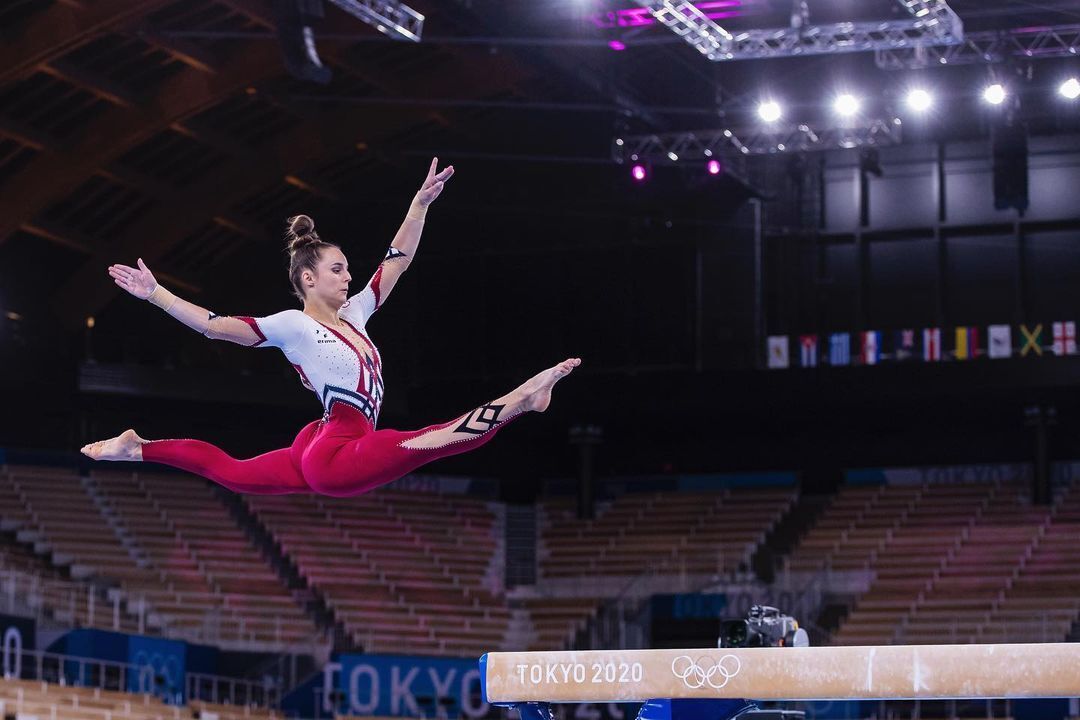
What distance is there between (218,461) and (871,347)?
20.7 meters

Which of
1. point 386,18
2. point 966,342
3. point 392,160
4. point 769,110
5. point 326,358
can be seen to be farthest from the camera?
point 392,160

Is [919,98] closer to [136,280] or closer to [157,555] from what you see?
[157,555]

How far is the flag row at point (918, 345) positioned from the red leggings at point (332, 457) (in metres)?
19.9

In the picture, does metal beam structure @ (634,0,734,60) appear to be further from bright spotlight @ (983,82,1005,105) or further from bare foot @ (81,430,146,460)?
bare foot @ (81,430,146,460)

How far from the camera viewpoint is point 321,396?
7.12 metres

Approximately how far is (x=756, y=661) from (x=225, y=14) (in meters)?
17.1

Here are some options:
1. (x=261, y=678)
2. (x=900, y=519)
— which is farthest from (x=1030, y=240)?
(x=261, y=678)

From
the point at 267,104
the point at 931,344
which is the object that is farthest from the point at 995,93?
the point at 267,104

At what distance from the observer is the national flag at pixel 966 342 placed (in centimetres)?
2603

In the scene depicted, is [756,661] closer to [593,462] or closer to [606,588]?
[606,588]

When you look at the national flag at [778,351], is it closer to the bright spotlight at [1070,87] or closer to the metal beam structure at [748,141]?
the metal beam structure at [748,141]

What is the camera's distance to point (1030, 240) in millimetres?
27109

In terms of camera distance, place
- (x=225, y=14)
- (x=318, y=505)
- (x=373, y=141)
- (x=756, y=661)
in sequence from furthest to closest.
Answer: (x=318, y=505)
(x=373, y=141)
(x=225, y=14)
(x=756, y=661)


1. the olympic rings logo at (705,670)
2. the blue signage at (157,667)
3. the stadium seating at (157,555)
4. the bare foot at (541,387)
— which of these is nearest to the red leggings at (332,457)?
the bare foot at (541,387)
